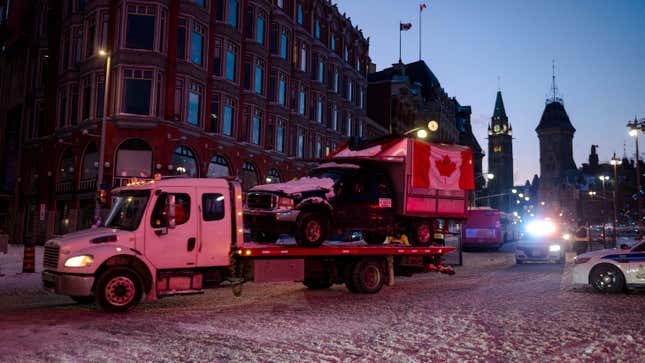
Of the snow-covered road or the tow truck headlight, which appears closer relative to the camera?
the snow-covered road

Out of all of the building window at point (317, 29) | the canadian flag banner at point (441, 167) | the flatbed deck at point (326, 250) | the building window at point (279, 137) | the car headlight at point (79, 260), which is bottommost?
the car headlight at point (79, 260)

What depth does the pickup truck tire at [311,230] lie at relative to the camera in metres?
12.3

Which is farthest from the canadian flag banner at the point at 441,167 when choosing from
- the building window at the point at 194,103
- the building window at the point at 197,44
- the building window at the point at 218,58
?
the building window at the point at 218,58

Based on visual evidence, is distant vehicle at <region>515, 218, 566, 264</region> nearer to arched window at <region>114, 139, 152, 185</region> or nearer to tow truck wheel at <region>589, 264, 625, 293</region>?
tow truck wheel at <region>589, 264, 625, 293</region>

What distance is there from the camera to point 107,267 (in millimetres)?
9875

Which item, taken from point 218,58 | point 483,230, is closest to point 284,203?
point 218,58

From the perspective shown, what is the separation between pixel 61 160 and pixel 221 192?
28.1m

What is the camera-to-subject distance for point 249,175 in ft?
123

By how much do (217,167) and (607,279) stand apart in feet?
83.2

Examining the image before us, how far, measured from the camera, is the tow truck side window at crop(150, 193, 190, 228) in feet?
33.9

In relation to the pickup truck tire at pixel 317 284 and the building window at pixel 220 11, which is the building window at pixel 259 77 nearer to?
the building window at pixel 220 11

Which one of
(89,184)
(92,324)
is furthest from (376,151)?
(89,184)

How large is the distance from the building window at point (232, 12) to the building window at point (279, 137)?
8200 mm

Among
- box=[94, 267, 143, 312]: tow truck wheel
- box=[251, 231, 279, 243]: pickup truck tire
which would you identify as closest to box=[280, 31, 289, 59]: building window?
box=[251, 231, 279, 243]: pickup truck tire
